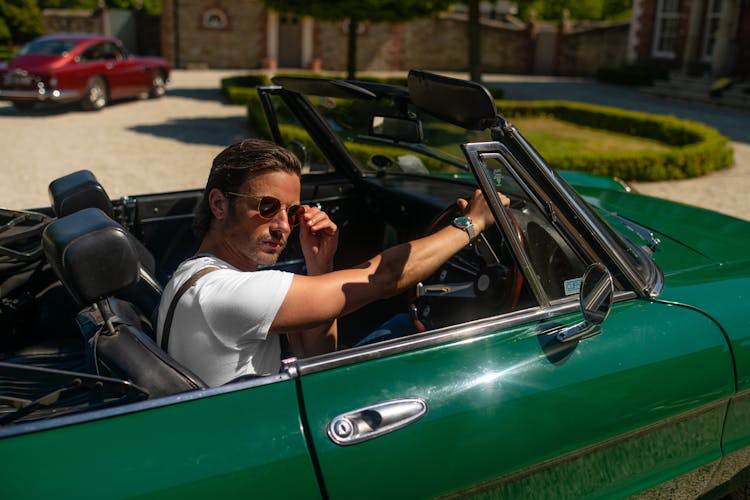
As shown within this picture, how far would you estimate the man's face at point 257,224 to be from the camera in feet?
7.08

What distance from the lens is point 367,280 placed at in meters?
2.12

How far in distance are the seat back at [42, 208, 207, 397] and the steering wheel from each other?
3.44ft

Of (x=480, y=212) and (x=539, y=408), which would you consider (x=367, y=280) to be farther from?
(x=539, y=408)

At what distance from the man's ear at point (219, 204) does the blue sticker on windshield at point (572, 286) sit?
1116mm

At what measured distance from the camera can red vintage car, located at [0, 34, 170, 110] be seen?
15031mm

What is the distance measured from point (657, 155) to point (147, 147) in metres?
8.35

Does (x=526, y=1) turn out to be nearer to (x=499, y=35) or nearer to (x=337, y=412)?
(x=337, y=412)

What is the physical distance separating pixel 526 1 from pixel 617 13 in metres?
39.1

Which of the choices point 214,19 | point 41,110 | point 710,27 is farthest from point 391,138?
point 214,19

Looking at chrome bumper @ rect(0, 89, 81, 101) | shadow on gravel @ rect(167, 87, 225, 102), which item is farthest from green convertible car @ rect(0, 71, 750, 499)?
shadow on gravel @ rect(167, 87, 225, 102)

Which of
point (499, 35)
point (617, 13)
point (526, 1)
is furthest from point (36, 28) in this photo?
point (617, 13)

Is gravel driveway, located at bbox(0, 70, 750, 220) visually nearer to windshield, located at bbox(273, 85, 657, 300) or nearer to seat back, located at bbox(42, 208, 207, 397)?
windshield, located at bbox(273, 85, 657, 300)

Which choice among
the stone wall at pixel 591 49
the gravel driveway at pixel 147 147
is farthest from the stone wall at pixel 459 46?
the gravel driveway at pixel 147 147

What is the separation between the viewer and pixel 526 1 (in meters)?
16.4
